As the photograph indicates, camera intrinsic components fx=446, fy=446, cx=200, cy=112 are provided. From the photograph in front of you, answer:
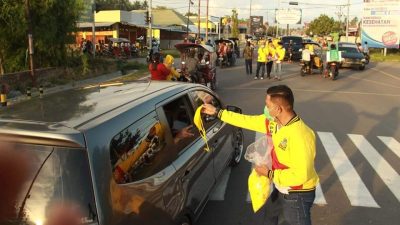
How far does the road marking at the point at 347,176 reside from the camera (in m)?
5.71

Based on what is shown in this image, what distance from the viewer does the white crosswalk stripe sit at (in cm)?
574

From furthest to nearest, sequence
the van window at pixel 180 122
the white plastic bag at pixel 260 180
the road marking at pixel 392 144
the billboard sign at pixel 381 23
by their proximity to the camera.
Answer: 1. the billboard sign at pixel 381 23
2. the road marking at pixel 392 144
3. the van window at pixel 180 122
4. the white plastic bag at pixel 260 180

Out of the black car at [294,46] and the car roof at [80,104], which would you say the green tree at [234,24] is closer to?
the black car at [294,46]

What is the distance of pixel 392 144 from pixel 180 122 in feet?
19.4

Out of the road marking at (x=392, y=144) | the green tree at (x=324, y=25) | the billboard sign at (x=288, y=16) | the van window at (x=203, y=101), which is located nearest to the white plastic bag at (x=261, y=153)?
the van window at (x=203, y=101)

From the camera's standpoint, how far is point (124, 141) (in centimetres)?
311

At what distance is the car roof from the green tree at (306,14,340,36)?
109193mm

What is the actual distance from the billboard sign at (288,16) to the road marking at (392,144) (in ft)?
200

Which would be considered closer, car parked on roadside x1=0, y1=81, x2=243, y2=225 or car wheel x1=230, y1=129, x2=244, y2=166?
car parked on roadside x1=0, y1=81, x2=243, y2=225

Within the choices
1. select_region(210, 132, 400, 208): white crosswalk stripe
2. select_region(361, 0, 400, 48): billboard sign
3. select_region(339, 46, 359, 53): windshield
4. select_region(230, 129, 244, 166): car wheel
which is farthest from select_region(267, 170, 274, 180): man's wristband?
select_region(361, 0, 400, 48): billboard sign

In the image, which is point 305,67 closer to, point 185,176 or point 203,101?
point 203,101

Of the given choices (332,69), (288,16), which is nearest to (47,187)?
(332,69)

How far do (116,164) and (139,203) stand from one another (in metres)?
0.32

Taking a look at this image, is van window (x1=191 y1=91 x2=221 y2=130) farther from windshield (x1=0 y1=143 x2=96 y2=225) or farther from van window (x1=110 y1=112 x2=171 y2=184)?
windshield (x1=0 y1=143 x2=96 y2=225)
